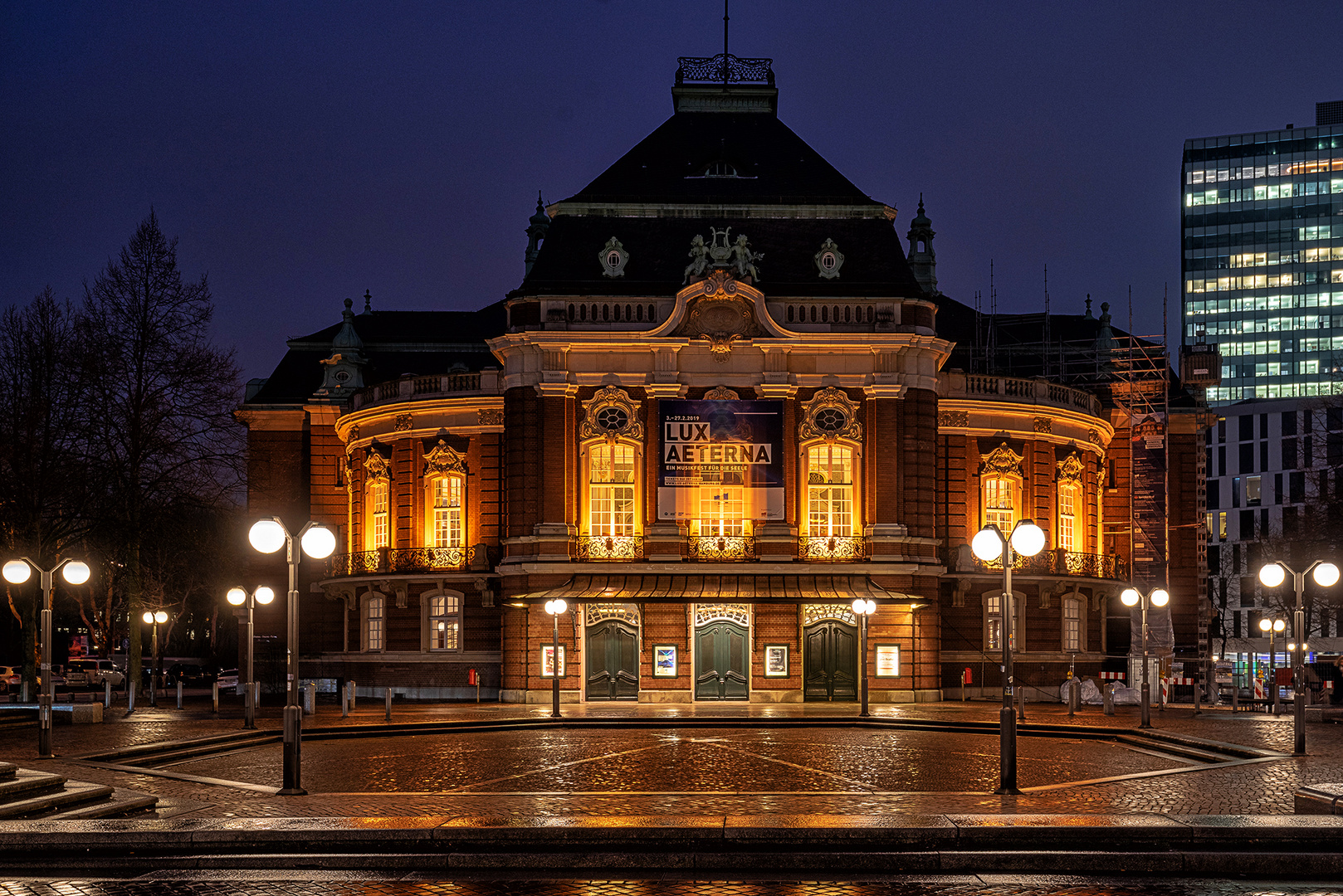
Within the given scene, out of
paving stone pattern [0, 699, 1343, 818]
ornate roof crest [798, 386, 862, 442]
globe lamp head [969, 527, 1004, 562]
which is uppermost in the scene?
ornate roof crest [798, 386, 862, 442]

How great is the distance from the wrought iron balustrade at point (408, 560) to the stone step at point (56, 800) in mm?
24683

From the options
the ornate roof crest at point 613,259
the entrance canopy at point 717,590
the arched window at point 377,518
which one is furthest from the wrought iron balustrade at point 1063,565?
the arched window at point 377,518

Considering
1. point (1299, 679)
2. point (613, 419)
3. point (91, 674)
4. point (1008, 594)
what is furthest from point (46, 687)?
point (91, 674)

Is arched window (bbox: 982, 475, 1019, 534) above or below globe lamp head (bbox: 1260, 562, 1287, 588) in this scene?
above

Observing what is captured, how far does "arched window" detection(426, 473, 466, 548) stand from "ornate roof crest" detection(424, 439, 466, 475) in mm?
228

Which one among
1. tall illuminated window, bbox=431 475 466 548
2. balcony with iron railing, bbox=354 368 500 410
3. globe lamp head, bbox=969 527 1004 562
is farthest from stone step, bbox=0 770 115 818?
balcony with iron railing, bbox=354 368 500 410

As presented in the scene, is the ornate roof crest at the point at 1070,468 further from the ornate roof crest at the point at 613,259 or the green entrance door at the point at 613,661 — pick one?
the ornate roof crest at the point at 613,259

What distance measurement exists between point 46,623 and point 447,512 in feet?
67.6

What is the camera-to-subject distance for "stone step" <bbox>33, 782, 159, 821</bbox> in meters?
17.4

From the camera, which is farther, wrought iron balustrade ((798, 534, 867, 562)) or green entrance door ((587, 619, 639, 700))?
wrought iron balustrade ((798, 534, 867, 562))

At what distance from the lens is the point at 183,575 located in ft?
219

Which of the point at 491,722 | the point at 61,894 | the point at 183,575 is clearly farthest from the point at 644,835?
the point at 183,575

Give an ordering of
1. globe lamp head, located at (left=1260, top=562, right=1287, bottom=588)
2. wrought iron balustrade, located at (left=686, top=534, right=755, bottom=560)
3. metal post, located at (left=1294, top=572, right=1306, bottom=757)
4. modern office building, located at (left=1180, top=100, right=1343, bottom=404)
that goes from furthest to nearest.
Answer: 1. modern office building, located at (left=1180, top=100, right=1343, bottom=404)
2. wrought iron balustrade, located at (left=686, top=534, right=755, bottom=560)
3. globe lamp head, located at (left=1260, top=562, right=1287, bottom=588)
4. metal post, located at (left=1294, top=572, right=1306, bottom=757)

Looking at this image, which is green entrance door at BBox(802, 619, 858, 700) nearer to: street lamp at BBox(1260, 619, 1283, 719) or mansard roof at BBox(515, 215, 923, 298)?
mansard roof at BBox(515, 215, 923, 298)
